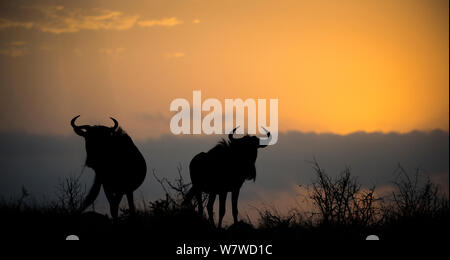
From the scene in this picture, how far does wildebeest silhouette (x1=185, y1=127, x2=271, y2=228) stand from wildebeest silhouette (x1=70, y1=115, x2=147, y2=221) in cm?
176

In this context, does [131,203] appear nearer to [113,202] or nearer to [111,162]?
[113,202]

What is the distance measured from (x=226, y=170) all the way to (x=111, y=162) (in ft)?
9.60

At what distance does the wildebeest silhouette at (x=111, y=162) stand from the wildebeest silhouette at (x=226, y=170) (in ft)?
5.79

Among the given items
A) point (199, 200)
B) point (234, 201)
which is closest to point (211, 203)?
point (199, 200)

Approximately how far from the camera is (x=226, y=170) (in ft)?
47.5

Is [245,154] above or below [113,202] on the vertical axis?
above

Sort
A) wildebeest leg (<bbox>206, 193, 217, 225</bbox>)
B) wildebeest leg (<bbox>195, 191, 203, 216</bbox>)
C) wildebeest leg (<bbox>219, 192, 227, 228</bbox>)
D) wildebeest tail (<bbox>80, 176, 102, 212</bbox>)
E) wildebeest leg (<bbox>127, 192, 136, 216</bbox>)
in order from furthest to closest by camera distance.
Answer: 1. wildebeest leg (<bbox>206, 193, 217, 225</bbox>)
2. wildebeest leg (<bbox>219, 192, 227, 228</bbox>)
3. wildebeest leg (<bbox>195, 191, 203, 216</bbox>)
4. wildebeest tail (<bbox>80, 176, 102, 212</bbox>)
5. wildebeest leg (<bbox>127, 192, 136, 216</bbox>)

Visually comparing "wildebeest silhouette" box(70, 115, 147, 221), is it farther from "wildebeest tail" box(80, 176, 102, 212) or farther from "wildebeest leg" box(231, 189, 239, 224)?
"wildebeest leg" box(231, 189, 239, 224)

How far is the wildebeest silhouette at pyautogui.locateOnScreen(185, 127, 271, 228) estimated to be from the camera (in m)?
14.3

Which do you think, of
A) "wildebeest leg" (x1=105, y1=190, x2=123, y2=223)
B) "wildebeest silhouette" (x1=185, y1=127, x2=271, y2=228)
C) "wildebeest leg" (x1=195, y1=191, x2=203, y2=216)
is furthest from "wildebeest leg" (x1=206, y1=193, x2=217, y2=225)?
"wildebeest leg" (x1=105, y1=190, x2=123, y2=223)

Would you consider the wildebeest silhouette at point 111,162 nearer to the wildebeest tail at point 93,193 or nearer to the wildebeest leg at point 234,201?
the wildebeest tail at point 93,193

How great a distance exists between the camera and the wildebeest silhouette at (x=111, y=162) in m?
12.7
